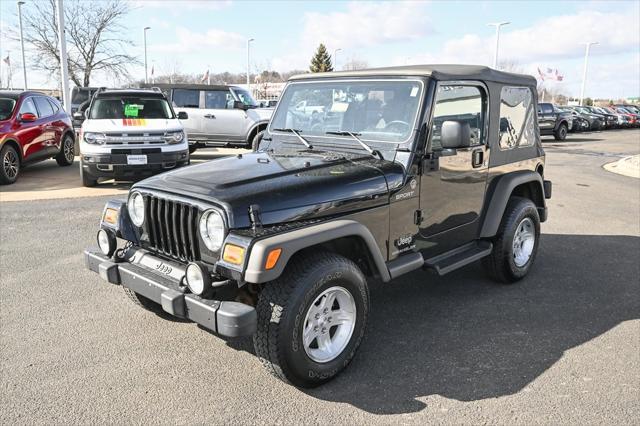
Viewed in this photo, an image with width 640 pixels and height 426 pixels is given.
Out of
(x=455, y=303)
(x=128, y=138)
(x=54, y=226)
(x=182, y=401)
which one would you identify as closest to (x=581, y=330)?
(x=455, y=303)

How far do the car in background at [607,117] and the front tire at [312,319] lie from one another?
3567 cm

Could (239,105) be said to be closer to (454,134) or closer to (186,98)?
(186,98)

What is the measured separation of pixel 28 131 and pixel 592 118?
3221cm

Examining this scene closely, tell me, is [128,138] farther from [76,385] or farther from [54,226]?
[76,385]

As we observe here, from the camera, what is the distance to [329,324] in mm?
3346

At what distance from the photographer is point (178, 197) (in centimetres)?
328

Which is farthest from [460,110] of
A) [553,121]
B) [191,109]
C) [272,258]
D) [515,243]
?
[553,121]

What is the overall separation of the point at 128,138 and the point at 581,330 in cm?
785

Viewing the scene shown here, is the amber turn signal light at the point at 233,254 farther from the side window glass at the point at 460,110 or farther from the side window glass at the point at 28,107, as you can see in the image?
the side window glass at the point at 28,107

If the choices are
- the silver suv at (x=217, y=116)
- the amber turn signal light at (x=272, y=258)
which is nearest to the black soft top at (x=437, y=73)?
the amber turn signal light at (x=272, y=258)

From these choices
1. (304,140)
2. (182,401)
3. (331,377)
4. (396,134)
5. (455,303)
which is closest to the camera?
(182,401)

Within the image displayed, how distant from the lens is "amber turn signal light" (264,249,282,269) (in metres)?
2.82

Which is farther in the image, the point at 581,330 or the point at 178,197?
the point at 581,330

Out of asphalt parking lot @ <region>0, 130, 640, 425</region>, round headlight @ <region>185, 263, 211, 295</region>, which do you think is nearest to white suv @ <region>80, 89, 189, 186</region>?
asphalt parking lot @ <region>0, 130, 640, 425</region>
